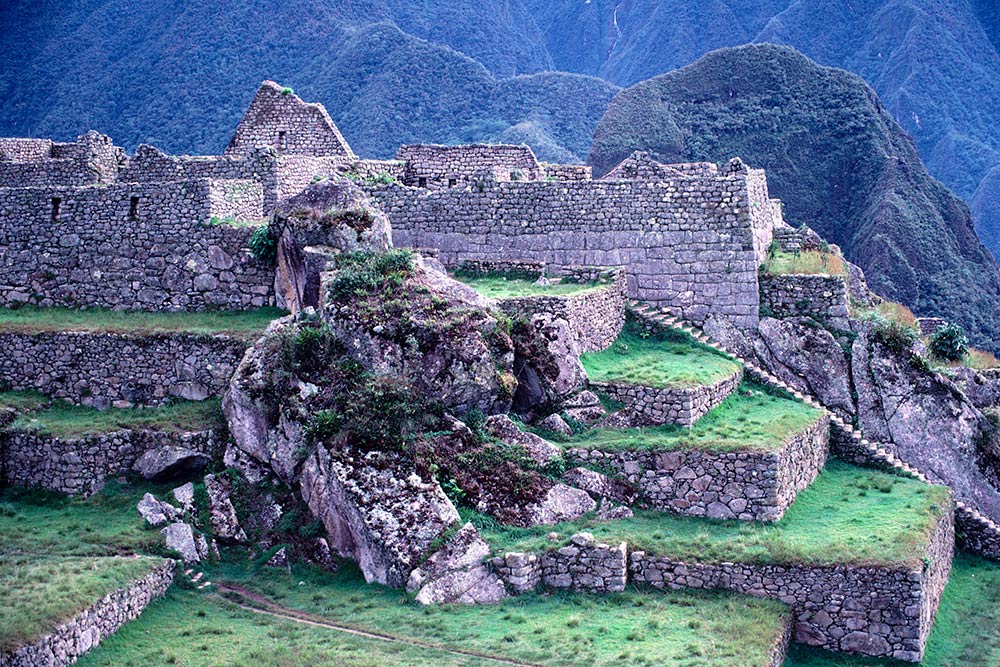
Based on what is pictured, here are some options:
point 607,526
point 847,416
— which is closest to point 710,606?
point 607,526

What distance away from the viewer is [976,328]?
178ft

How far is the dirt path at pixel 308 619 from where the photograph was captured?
1845 centimetres

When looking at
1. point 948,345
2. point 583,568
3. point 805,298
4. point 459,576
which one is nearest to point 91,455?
point 459,576

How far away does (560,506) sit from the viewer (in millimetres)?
22312

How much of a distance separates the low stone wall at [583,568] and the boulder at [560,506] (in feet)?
3.19

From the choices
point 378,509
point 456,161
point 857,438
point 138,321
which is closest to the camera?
point 378,509

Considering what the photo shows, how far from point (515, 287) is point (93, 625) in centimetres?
1266

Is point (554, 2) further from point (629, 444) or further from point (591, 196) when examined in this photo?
point (629, 444)

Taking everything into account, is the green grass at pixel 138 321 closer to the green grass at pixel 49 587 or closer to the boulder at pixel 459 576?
the green grass at pixel 49 587

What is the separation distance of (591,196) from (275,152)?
8.56 meters

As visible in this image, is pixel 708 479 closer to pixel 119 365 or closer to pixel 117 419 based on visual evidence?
pixel 117 419

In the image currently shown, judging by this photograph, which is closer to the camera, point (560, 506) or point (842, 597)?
point (842, 597)

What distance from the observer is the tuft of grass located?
79.3 feet

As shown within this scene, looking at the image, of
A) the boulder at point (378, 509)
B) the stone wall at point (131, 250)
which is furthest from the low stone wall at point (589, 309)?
the stone wall at point (131, 250)
